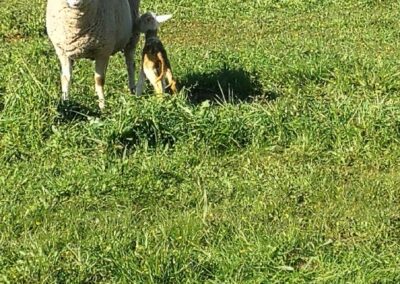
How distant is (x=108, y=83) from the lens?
10.2 m

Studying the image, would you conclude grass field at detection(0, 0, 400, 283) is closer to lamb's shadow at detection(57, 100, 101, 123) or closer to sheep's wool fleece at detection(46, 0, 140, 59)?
lamb's shadow at detection(57, 100, 101, 123)

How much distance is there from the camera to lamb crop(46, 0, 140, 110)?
27.5 feet

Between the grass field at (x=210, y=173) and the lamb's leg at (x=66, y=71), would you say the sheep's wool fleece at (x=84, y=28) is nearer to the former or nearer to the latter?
the lamb's leg at (x=66, y=71)

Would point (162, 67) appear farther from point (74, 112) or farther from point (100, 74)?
point (74, 112)

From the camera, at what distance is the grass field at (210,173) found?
5297 mm

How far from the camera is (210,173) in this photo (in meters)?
6.99

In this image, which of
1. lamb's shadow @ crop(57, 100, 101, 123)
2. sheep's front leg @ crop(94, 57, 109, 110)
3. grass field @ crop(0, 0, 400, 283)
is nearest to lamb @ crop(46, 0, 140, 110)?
sheep's front leg @ crop(94, 57, 109, 110)

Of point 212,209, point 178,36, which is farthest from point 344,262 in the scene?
point 178,36

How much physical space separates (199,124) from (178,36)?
678 centimetres

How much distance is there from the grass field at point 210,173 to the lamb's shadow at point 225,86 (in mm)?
20

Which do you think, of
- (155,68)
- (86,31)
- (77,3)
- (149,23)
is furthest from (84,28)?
(149,23)

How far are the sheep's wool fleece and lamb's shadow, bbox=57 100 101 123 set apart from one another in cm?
61

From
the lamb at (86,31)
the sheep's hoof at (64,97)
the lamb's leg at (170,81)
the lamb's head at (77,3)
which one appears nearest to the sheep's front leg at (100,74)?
the lamb at (86,31)

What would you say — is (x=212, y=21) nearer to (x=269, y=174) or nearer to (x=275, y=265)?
(x=269, y=174)
